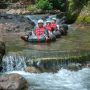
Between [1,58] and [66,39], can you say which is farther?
[66,39]

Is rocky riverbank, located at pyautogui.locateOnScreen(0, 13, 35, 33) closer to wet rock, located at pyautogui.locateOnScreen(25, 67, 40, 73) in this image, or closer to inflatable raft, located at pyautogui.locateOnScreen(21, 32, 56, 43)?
inflatable raft, located at pyautogui.locateOnScreen(21, 32, 56, 43)

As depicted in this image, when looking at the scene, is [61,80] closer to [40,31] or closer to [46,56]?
[46,56]

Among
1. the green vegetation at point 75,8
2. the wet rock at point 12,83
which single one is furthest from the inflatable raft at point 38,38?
the green vegetation at point 75,8

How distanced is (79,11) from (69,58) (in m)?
15.5

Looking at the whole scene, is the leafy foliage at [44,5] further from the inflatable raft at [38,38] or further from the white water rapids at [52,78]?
the white water rapids at [52,78]

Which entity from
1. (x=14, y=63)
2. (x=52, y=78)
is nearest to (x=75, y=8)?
(x=14, y=63)

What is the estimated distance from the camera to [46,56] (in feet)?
60.2

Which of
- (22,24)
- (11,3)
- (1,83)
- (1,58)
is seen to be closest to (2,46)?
(1,58)

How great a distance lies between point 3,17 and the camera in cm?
3381

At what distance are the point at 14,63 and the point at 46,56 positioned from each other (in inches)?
54.9

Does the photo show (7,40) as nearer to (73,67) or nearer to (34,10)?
(73,67)

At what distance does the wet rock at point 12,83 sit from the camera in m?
13.8

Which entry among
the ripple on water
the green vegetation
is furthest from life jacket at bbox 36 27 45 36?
the green vegetation

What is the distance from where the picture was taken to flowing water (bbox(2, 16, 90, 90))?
51.0 ft
